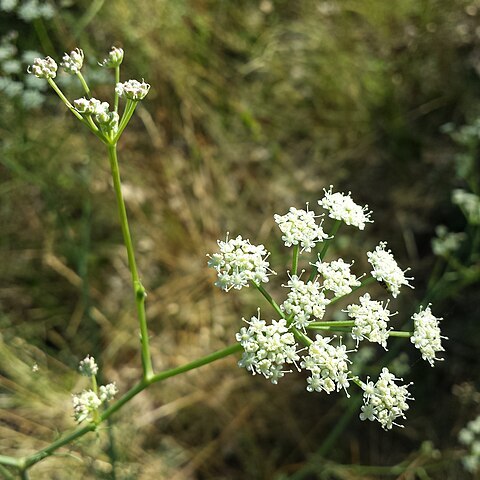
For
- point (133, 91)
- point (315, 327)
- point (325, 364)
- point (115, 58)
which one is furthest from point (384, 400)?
point (115, 58)

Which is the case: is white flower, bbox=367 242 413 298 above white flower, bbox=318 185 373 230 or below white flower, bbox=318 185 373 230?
below

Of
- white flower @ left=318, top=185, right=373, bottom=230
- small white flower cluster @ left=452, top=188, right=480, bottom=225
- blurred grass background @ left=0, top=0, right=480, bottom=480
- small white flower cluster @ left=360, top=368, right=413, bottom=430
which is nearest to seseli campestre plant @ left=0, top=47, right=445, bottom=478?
small white flower cluster @ left=360, top=368, right=413, bottom=430

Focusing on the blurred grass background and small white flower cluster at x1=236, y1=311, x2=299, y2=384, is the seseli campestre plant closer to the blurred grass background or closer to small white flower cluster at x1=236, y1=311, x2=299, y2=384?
small white flower cluster at x1=236, y1=311, x2=299, y2=384

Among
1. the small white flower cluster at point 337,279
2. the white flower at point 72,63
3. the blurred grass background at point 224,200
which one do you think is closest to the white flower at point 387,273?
the small white flower cluster at point 337,279

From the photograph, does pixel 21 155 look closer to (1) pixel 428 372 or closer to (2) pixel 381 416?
(2) pixel 381 416

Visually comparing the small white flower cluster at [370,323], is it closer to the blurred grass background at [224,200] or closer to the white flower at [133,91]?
the white flower at [133,91]
